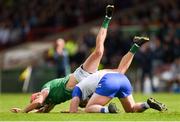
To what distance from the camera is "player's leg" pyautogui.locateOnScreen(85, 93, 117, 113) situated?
17.4m

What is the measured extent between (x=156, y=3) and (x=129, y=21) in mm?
2063

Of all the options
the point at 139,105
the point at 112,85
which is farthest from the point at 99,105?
the point at 139,105

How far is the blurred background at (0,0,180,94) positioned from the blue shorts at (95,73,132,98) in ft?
39.0

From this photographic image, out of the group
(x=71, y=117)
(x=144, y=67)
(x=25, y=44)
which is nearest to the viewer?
(x=71, y=117)

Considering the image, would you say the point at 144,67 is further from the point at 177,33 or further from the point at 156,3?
the point at 156,3

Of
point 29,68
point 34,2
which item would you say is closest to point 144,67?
point 29,68

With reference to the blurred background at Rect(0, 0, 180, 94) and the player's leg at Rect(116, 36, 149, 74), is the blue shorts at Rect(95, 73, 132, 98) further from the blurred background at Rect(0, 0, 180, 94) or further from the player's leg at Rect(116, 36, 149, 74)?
the blurred background at Rect(0, 0, 180, 94)

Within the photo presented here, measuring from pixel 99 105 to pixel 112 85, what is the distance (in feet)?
1.79

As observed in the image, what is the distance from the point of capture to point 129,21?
4103 cm

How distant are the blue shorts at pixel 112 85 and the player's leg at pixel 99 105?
0.35 feet

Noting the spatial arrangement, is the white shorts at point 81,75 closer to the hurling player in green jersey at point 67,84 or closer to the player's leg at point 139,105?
the hurling player in green jersey at point 67,84

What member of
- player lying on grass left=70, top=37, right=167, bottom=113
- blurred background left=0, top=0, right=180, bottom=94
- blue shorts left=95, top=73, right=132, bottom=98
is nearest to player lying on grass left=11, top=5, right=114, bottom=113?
player lying on grass left=70, top=37, right=167, bottom=113

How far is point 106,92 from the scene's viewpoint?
56.8 ft

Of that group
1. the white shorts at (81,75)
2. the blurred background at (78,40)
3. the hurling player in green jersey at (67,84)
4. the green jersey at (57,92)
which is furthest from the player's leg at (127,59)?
the blurred background at (78,40)
